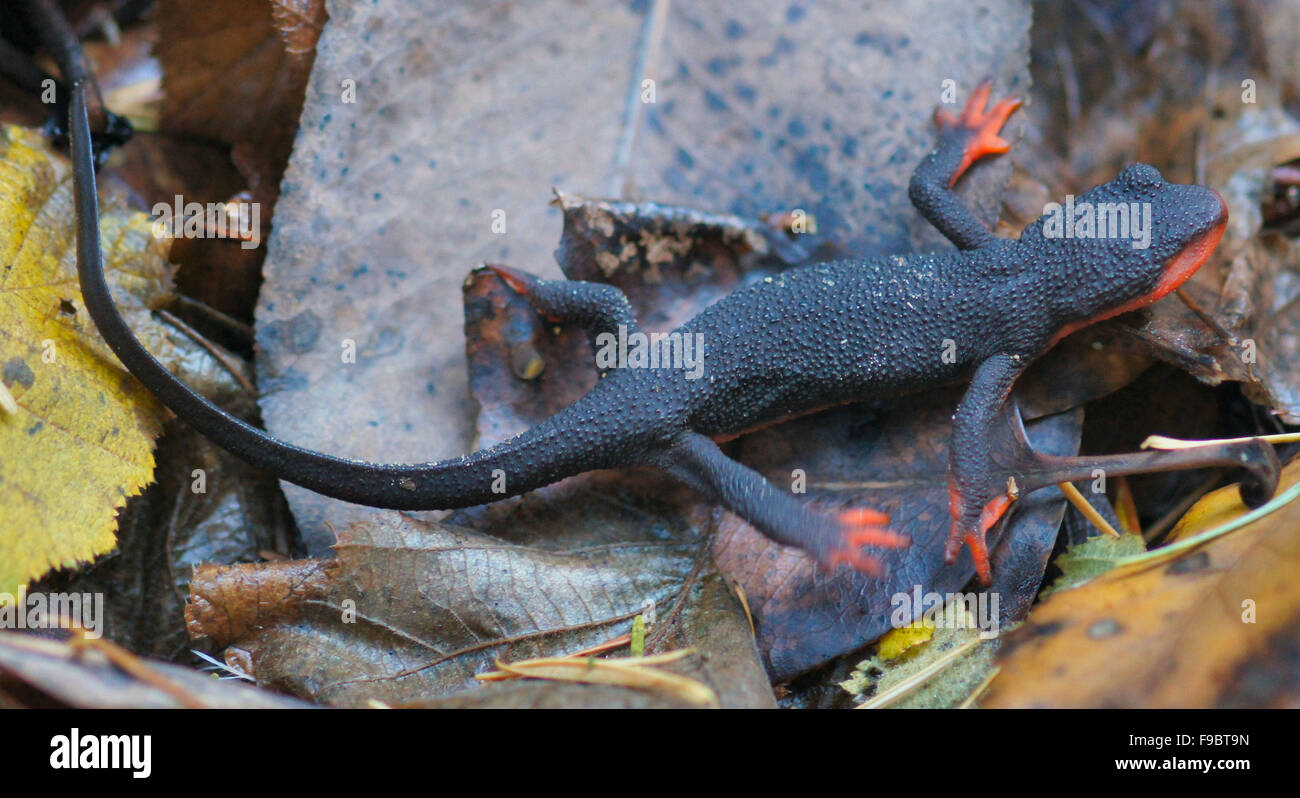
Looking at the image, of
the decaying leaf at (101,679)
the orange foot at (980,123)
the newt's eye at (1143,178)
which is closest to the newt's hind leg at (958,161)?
the orange foot at (980,123)

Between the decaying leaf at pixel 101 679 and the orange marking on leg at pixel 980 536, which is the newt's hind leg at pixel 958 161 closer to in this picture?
the orange marking on leg at pixel 980 536

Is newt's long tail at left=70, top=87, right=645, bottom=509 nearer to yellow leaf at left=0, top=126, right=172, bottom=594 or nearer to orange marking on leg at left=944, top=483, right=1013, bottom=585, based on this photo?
yellow leaf at left=0, top=126, right=172, bottom=594

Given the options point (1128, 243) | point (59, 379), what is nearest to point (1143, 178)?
point (1128, 243)

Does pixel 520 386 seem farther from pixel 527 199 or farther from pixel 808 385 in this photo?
pixel 808 385

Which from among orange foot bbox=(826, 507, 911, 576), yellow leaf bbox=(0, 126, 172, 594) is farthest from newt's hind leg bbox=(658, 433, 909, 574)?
yellow leaf bbox=(0, 126, 172, 594)

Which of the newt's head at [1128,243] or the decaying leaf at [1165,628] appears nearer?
the decaying leaf at [1165,628]
